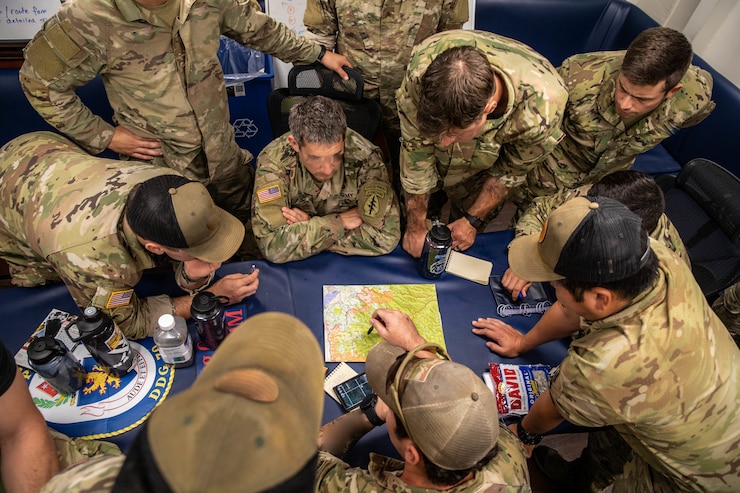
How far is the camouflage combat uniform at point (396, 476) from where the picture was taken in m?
1.29

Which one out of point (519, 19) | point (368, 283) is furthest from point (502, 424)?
point (519, 19)

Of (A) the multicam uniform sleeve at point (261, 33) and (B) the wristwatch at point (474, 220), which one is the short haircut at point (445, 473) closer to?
(B) the wristwatch at point (474, 220)

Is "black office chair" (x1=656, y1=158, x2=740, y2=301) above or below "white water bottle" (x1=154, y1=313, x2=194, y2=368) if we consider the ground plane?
above

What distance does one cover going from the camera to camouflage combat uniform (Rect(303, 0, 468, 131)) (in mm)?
Result: 2502

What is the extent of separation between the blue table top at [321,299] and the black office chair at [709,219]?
0.95 metres

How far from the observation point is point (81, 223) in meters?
1.63

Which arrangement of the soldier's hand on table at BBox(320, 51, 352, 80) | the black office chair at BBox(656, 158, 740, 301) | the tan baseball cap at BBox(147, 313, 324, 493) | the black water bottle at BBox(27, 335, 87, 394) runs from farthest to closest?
the soldier's hand on table at BBox(320, 51, 352, 80)
the black office chair at BBox(656, 158, 740, 301)
the black water bottle at BBox(27, 335, 87, 394)
the tan baseball cap at BBox(147, 313, 324, 493)

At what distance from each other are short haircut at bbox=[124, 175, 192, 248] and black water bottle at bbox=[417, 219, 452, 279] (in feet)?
3.26

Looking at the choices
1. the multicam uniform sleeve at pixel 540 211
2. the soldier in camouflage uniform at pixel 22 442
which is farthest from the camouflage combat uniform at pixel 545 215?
the soldier in camouflage uniform at pixel 22 442

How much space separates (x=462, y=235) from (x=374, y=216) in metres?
0.46

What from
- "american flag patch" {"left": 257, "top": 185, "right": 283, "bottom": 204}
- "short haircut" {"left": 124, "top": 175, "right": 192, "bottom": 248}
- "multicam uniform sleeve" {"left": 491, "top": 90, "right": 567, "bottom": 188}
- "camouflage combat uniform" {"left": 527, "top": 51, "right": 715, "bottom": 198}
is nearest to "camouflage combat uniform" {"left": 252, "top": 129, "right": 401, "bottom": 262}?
"american flag patch" {"left": 257, "top": 185, "right": 283, "bottom": 204}

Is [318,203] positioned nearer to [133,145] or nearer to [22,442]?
[133,145]

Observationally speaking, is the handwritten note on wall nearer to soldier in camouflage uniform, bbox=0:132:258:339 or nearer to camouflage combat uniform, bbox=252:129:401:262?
soldier in camouflage uniform, bbox=0:132:258:339

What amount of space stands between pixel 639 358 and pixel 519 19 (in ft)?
11.7
